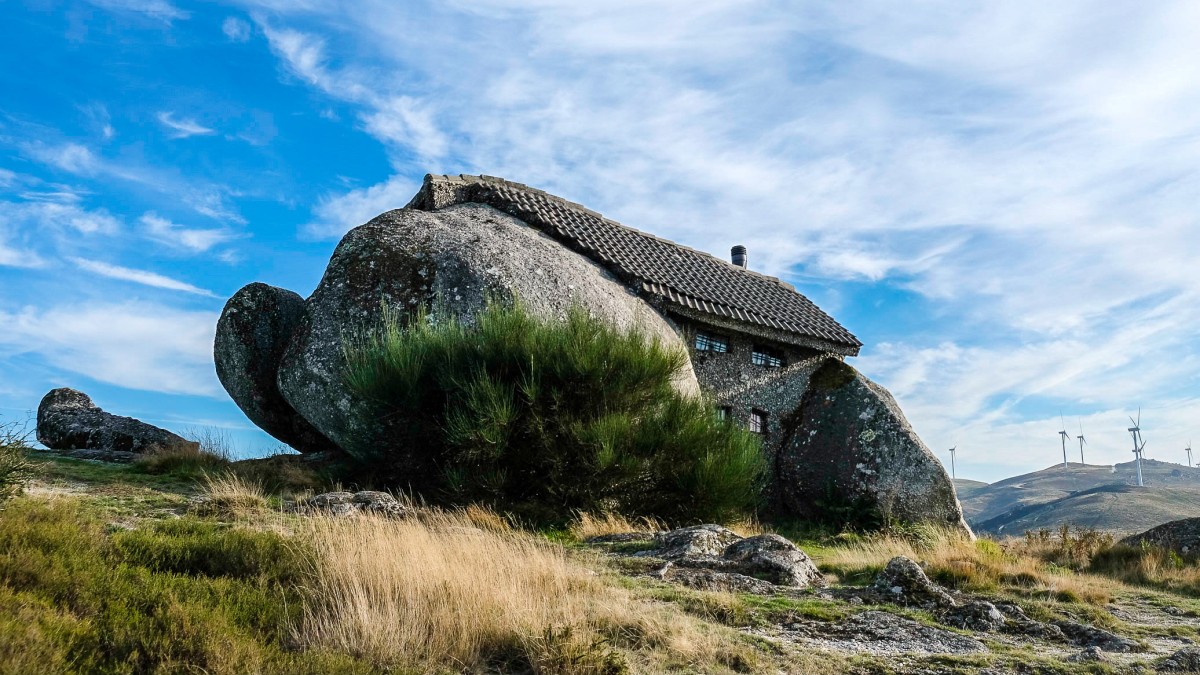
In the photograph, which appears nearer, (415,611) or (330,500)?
(415,611)

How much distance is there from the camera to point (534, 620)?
20.9 feet

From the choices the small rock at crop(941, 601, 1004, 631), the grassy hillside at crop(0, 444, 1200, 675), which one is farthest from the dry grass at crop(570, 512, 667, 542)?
the small rock at crop(941, 601, 1004, 631)

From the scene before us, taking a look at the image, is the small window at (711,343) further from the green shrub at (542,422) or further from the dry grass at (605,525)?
the dry grass at (605,525)

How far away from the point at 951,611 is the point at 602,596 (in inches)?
130

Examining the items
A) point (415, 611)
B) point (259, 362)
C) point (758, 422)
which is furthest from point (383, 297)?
point (415, 611)

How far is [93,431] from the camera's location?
19.5m

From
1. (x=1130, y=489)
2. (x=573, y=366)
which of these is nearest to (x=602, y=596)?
(x=573, y=366)

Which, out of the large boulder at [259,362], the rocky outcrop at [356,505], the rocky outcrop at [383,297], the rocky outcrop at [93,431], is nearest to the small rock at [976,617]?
the rocky outcrop at [356,505]

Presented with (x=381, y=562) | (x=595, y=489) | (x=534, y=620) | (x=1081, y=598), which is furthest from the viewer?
(x=595, y=489)

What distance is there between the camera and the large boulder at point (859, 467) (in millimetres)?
18578

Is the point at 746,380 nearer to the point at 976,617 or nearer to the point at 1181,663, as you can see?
the point at 976,617

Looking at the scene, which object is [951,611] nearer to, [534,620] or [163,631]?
[534,620]

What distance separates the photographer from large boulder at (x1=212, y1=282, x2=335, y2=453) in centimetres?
1792

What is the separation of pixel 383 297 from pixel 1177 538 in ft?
49.7
